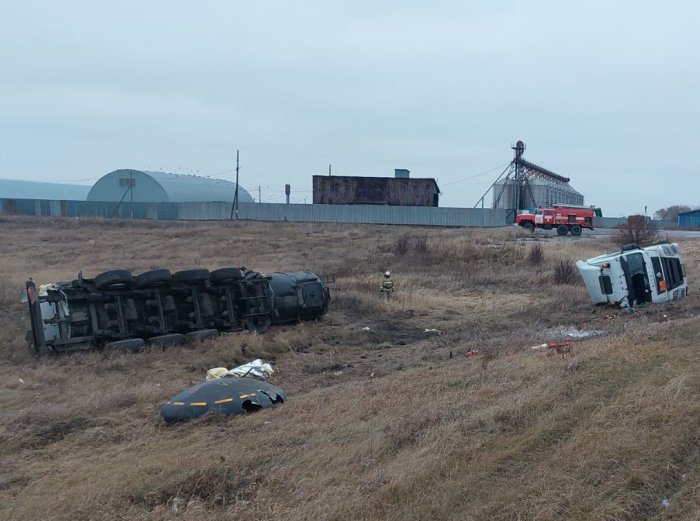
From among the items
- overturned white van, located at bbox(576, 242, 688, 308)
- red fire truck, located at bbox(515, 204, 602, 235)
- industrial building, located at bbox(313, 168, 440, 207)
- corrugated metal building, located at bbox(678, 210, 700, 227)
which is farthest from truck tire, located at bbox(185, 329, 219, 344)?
corrugated metal building, located at bbox(678, 210, 700, 227)

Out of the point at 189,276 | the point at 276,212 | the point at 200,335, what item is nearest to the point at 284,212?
the point at 276,212

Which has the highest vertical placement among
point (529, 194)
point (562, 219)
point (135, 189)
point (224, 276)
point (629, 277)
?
point (135, 189)

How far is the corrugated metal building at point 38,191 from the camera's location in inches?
5236

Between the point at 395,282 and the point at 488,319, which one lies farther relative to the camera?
the point at 395,282

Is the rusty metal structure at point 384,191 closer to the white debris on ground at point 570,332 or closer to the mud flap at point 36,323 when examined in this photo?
the white debris on ground at point 570,332

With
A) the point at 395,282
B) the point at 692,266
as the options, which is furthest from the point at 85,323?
the point at 692,266

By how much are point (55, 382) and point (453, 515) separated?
8466 mm

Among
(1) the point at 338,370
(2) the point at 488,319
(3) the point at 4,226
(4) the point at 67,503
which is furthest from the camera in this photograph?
(3) the point at 4,226

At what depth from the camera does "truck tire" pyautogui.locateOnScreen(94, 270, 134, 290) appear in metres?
13.1

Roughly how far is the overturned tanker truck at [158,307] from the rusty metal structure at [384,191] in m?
49.5

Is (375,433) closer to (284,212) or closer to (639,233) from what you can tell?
(639,233)

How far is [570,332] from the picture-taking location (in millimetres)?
13305

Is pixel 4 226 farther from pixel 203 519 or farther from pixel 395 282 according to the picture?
pixel 203 519

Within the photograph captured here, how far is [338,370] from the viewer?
40.3 feet
